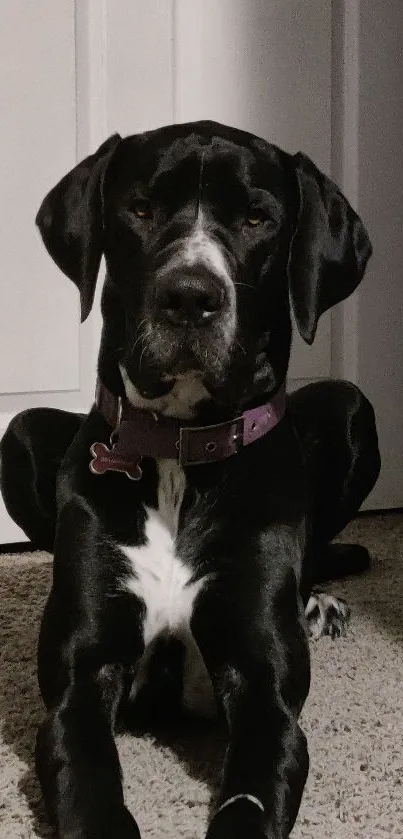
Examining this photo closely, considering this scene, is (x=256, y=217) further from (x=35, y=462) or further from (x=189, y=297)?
(x=35, y=462)

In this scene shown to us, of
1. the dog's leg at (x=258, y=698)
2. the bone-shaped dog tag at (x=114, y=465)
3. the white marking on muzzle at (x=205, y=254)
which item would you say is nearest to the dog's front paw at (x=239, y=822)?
the dog's leg at (x=258, y=698)

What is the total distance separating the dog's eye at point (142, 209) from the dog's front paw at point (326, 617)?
2.21 ft

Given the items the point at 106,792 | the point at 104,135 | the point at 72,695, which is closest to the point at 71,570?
the point at 72,695

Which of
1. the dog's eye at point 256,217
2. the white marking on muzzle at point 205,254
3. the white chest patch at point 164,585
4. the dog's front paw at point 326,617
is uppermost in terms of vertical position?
the dog's eye at point 256,217

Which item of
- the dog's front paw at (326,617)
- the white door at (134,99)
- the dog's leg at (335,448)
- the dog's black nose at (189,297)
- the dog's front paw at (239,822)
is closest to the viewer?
the dog's front paw at (239,822)

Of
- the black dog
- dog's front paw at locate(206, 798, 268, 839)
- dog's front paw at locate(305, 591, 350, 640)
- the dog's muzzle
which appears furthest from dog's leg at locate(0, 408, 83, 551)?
dog's front paw at locate(206, 798, 268, 839)

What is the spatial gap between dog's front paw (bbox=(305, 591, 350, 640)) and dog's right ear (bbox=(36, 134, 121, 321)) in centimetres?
60

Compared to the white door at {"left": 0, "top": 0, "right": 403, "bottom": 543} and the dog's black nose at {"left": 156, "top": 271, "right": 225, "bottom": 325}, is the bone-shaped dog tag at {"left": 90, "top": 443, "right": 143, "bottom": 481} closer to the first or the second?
the dog's black nose at {"left": 156, "top": 271, "right": 225, "bottom": 325}

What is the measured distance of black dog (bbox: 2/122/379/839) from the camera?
3.53ft

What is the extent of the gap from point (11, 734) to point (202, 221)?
62 cm

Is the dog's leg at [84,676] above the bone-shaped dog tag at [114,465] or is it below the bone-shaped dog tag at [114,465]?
below

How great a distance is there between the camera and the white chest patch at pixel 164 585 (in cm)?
113

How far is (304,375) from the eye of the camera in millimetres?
2338

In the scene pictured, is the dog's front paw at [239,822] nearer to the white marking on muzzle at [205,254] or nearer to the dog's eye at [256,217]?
the white marking on muzzle at [205,254]
